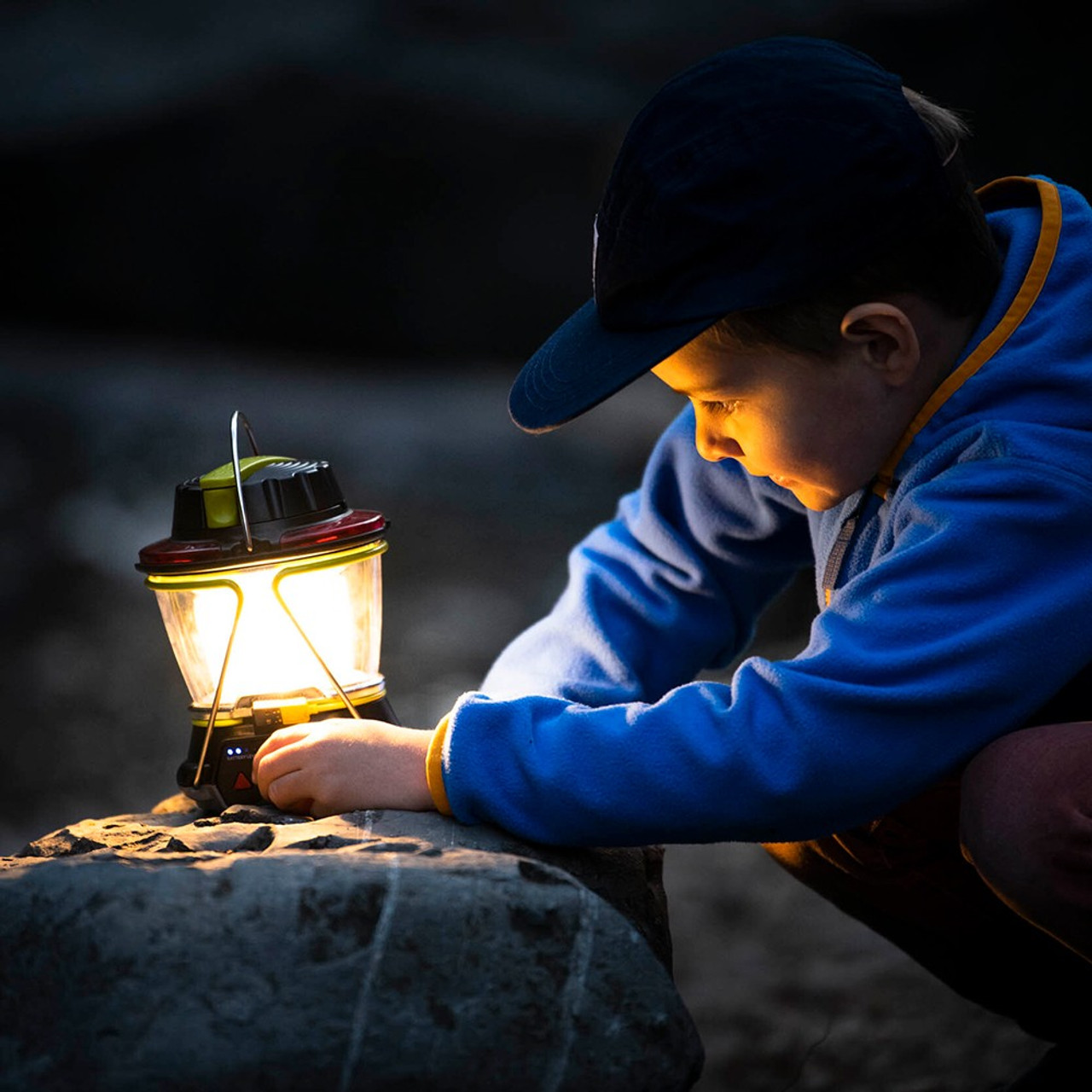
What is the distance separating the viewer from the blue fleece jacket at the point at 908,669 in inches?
40.0

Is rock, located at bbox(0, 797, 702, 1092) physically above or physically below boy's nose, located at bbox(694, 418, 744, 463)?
below

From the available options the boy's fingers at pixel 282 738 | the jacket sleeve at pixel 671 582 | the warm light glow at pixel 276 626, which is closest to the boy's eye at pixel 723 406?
the jacket sleeve at pixel 671 582

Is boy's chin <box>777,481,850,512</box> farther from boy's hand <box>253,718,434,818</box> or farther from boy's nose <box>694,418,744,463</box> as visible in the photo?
boy's hand <box>253,718,434,818</box>

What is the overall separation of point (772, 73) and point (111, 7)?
132 inches

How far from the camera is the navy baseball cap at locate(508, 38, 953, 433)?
1032mm

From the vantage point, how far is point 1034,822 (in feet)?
3.32

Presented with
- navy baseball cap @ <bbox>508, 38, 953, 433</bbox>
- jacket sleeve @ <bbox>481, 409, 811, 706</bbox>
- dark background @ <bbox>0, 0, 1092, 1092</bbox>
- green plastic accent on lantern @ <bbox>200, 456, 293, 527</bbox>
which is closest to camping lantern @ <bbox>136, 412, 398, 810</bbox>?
green plastic accent on lantern @ <bbox>200, 456, 293, 527</bbox>

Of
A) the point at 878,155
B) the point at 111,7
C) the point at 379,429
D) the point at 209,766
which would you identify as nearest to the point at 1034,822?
the point at 878,155

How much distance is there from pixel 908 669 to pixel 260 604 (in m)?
0.61

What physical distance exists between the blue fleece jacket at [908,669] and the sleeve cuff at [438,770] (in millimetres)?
11

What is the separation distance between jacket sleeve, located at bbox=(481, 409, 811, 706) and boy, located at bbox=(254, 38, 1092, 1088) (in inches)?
9.3

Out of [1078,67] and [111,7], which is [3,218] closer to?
[111,7]

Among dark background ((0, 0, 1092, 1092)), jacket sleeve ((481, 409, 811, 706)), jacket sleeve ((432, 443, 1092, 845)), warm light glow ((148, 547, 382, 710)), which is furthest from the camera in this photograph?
dark background ((0, 0, 1092, 1092))

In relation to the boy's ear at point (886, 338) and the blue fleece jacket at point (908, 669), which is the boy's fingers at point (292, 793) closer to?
the blue fleece jacket at point (908, 669)
